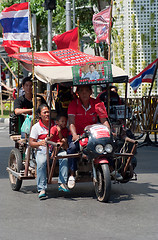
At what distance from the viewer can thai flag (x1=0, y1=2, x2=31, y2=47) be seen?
12094mm

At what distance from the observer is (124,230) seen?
21.2 feet

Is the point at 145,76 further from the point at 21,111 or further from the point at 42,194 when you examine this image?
the point at 42,194

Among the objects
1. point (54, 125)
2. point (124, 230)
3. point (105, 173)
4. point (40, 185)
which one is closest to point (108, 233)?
point (124, 230)

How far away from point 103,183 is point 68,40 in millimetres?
5813

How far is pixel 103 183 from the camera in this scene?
26.6 ft

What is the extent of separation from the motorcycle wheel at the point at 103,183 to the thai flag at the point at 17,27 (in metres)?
4.52

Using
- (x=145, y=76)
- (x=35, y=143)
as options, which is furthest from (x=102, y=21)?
(x=35, y=143)

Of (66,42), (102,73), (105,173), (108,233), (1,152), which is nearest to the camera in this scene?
(108,233)

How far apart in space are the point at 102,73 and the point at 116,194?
5.58ft

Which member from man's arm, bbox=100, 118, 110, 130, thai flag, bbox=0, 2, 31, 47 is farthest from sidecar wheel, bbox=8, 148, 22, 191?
thai flag, bbox=0, 2, 31, 47

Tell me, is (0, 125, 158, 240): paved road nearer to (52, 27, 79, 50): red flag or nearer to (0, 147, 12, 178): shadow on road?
(0, 147, 12, 178): shadow on road

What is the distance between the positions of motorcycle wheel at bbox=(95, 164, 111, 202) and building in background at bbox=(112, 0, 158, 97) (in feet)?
61.8

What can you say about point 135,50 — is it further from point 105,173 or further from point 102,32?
point 105,173

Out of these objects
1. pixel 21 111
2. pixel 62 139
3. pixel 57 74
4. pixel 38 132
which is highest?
pixel 57 74
